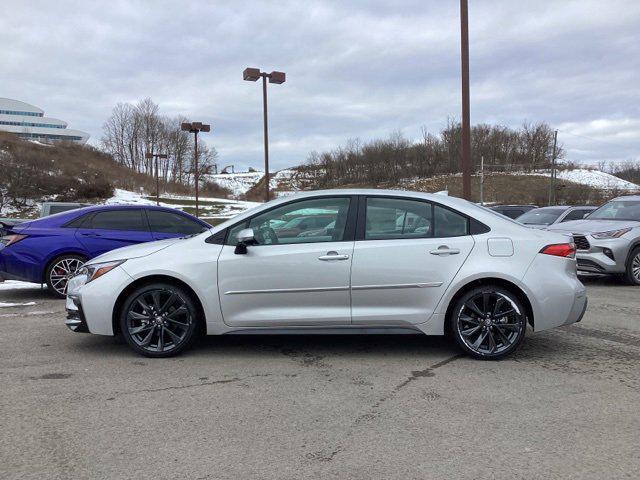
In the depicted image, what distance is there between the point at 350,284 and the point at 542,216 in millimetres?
11288

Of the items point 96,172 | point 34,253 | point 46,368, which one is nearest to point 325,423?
point 46,368

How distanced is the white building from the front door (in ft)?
380

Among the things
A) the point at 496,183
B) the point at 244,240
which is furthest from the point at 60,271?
the point at 496,183

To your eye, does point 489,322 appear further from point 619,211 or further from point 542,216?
point 542,216

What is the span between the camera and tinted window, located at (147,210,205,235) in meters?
9.38

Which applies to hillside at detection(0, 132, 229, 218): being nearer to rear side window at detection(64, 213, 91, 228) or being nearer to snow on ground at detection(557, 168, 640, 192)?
rear side window at detection(64, 213, 91, 228)

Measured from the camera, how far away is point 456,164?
Result: 87.9 meters

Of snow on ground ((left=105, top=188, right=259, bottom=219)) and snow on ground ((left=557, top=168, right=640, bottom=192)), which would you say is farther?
snow on ground ((left=557, top=168, right=640, bottom=192))

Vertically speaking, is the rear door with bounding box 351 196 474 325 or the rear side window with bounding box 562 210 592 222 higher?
the rear side window with bounding box 562 210 592 222

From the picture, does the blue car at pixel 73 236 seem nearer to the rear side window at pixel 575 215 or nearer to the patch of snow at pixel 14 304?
the patch of snow at pixel 14 304

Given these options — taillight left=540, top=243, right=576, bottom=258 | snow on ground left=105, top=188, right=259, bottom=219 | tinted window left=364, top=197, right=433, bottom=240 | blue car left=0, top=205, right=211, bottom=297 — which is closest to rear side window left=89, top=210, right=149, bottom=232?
blue car left=0, top=205, right=211, bottom=297

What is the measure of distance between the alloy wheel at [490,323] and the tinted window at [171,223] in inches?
219

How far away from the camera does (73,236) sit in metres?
8.73

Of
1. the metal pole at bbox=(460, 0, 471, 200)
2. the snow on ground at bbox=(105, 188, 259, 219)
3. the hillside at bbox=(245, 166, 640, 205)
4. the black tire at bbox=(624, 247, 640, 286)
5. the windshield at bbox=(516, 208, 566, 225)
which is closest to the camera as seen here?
the black tire at bbox=(624, 247, 640, 286)
